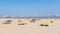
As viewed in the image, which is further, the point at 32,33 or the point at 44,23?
the point at 44,23

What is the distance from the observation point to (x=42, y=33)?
41.5 ft

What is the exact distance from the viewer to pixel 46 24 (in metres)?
19.4

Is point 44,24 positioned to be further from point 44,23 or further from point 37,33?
point 37,33

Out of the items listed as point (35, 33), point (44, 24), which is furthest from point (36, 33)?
point (44, 24)

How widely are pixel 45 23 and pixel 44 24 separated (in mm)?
216

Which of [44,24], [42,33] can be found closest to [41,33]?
[42,33]

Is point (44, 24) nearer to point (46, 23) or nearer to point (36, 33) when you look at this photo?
point (46, 23)

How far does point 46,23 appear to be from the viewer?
19578 millimetres

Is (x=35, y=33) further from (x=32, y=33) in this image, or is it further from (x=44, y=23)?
(x=44, y=23)

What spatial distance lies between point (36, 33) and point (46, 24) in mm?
7013

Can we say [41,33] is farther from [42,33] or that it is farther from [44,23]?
[44,23]

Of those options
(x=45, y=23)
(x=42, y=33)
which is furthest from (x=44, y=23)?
(x=42, y=33)

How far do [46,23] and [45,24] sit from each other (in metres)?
0.24

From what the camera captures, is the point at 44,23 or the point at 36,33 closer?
the point at 36,33
